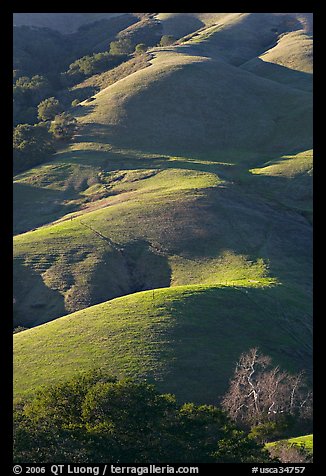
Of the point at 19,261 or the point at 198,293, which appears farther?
the point at 19,261

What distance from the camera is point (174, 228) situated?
7756 centimetres

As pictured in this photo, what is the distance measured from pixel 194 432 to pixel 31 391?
14.3 meters

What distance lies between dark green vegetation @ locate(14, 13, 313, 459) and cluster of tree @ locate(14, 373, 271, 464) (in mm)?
9283

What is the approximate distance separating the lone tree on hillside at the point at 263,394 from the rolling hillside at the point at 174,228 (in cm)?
135

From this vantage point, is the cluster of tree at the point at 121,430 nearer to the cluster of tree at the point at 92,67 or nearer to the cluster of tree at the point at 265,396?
the cluster of tree at the point at 265,396

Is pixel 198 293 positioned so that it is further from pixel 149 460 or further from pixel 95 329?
pixel 149 460

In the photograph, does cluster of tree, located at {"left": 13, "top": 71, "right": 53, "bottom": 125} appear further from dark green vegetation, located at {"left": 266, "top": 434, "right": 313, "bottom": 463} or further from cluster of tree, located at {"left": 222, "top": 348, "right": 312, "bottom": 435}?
dark green vegetation, located at {"left": 266, "top": 434, "right": 313, "bottom": 463}

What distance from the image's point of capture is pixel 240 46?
171 m

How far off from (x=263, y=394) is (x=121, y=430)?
1440 cm

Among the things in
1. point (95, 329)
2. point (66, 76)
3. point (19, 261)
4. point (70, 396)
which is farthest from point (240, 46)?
point (70, 396)

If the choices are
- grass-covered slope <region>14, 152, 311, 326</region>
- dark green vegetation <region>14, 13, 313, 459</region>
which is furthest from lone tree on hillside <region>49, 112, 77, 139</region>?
grass-covered slope <region>14, 152, 311, 326</region>

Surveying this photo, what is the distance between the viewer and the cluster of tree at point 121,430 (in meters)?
31.5

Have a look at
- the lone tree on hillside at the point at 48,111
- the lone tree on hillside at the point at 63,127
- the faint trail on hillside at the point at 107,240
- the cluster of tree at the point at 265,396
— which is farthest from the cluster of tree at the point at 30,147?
the cluster of tree at the point at 265,396

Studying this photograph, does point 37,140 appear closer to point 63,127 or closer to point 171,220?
point 63,127
